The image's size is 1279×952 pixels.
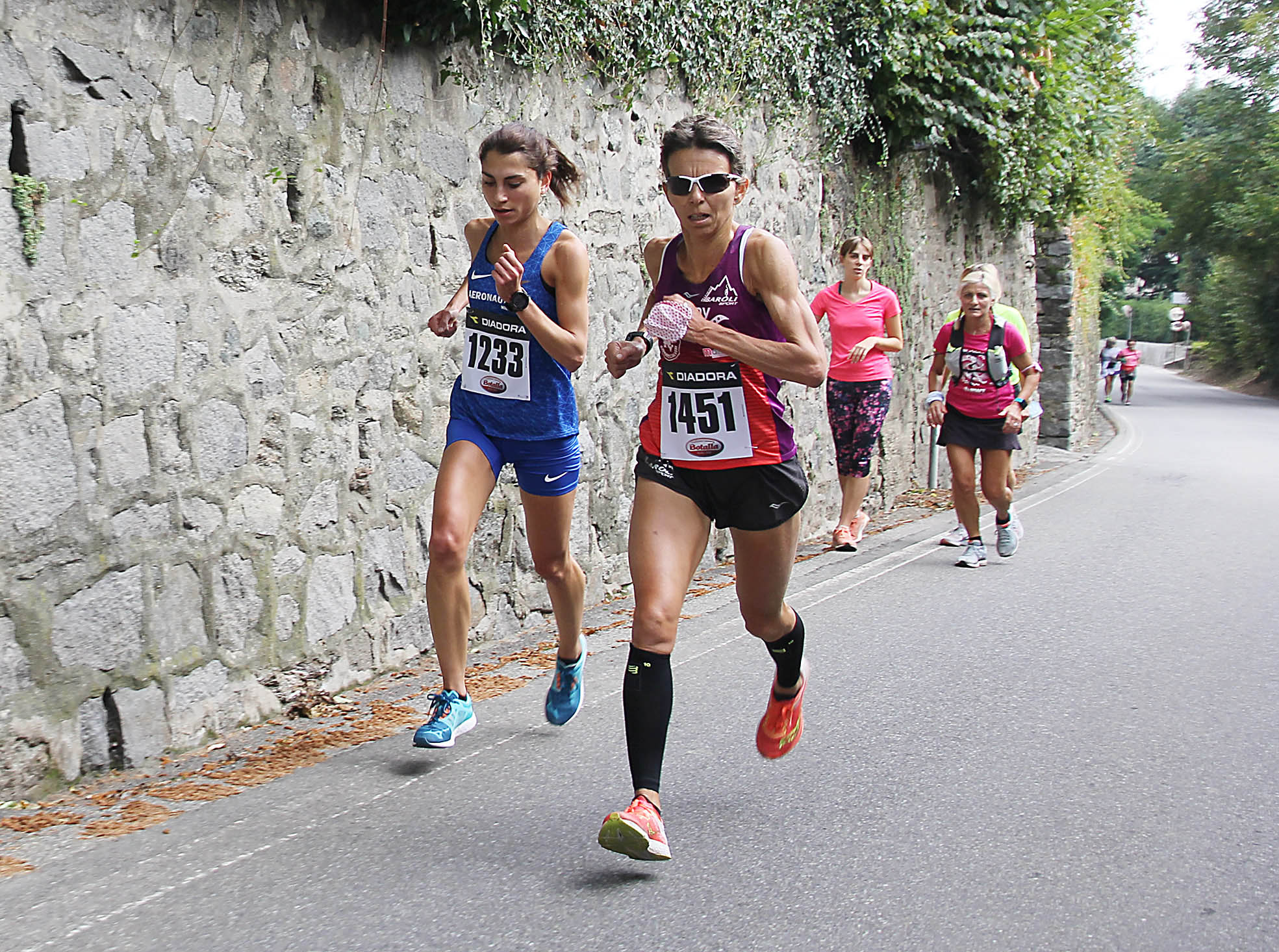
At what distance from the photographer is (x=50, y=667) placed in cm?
392

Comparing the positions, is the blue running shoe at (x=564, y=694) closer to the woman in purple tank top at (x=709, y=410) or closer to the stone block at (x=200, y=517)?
the woman in purple tank top at (x=709, y=410)

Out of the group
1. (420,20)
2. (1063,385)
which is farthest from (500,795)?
(1063,385)

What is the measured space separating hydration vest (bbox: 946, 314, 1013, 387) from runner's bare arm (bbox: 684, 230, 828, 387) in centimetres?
468

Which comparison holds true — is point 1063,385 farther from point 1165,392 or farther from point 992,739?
point 1165,392

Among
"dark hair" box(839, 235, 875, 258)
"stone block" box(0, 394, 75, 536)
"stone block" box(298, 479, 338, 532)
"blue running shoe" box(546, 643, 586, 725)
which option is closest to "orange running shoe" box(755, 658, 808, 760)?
"blue running shoe" box(546, 643, 586, 725)

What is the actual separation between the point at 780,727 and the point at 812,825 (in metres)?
0.43

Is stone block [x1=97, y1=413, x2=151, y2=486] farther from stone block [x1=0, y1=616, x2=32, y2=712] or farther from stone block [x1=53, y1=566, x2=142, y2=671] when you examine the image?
stone block [x1=0, y1=616, x2=32, y2=712]

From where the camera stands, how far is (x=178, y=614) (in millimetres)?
4383

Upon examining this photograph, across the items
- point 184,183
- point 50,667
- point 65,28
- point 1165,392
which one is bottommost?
point 1165,392

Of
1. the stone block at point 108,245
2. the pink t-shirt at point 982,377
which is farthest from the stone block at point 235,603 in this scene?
the pink t-shirt at point 982,377

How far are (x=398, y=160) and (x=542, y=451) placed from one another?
65.2 inches

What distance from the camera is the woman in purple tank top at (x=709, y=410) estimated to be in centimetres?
357

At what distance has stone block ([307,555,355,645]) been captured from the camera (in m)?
4.99

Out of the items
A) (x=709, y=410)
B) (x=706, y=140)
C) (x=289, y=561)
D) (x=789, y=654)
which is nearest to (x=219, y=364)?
(x=289, y=561)
